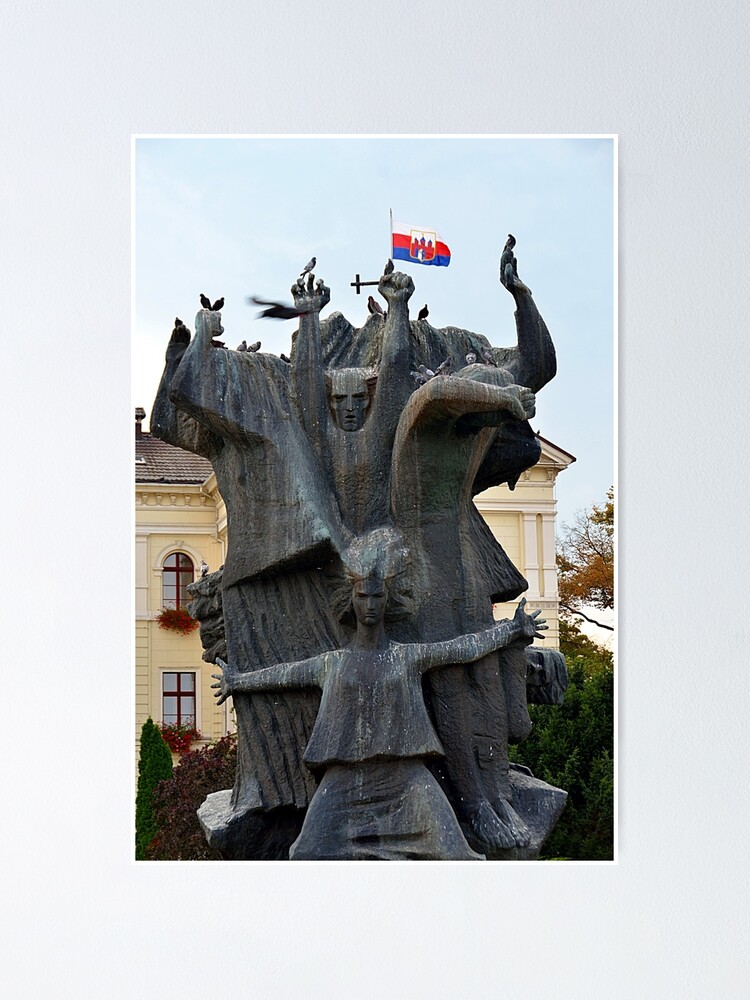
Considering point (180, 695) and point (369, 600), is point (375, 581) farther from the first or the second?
point (180, 695)

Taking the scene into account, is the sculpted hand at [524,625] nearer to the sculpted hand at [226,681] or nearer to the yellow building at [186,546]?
the sculpted hand at [226,681]

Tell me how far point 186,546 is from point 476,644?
174 inches

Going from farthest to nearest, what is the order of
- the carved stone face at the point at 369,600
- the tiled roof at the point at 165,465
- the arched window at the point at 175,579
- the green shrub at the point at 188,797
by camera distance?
the tiled roof at the point at 165,465, the arched window at the point at 175,579, the green shrub at the point at 188,797, the carved stone face at the point at 369,600

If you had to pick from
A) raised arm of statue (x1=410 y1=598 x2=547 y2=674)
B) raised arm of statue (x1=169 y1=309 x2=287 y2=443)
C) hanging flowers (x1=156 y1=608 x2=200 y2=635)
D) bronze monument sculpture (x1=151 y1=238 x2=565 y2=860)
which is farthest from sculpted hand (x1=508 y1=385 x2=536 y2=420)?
hanging flowers (x1=156 y1=608 x2=200 y2=635)

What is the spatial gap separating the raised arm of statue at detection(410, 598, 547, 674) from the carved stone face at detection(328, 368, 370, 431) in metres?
0.78

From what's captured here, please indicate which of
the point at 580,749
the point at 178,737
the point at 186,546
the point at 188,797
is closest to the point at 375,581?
the point at 188,797

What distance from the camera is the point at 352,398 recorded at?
4.98 meters

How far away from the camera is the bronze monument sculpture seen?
184 inches

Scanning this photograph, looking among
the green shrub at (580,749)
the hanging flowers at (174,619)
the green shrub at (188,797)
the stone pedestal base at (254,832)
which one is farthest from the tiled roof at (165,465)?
the stone pedestal base at (254,832)

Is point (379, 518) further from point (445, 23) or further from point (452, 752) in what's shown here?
point (445, 23)

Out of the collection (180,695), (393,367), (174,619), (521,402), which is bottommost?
(180,695)

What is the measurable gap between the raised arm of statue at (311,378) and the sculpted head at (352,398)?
37 mm

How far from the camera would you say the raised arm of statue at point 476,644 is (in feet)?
15.6

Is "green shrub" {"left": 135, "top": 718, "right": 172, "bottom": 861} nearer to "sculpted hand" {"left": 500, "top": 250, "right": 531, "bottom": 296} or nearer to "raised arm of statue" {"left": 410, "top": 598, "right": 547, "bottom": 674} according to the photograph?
"raised arm of statue" {"left": 410, "top": 598, "right": 547, "bottom": 674}
